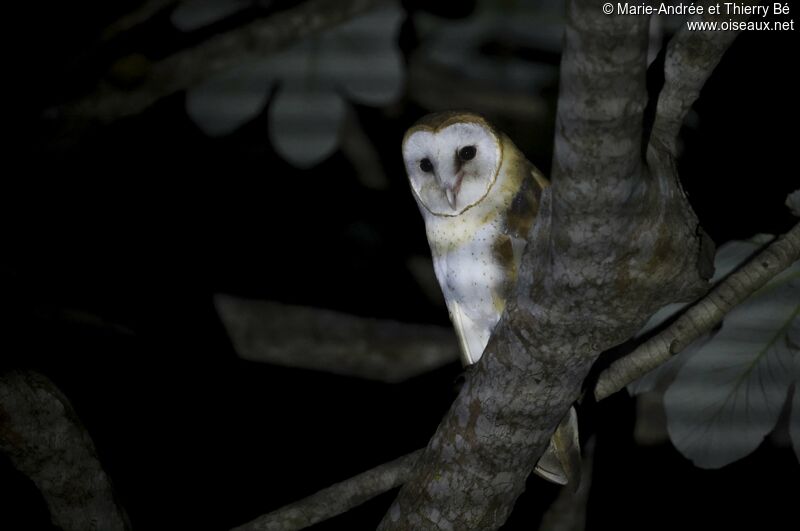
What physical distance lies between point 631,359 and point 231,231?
5.26 ft

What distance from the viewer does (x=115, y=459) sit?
2.30 meters

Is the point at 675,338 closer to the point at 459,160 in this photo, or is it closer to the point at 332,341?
the point at 459,160

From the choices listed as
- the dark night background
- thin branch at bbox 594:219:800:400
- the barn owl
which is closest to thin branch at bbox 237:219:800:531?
thin branch at bbox 594:219:800:400

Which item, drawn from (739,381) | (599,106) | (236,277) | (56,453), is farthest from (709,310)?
(236,277)

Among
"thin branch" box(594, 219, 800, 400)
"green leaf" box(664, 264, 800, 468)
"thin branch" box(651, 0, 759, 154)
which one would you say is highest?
"thin branch" box(651, 0, 759, 154)

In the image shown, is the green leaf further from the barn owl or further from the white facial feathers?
the white facial feathers

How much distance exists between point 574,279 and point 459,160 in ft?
1.62

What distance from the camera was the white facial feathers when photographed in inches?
55.8

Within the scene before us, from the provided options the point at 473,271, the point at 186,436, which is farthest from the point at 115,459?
the point at 473,271

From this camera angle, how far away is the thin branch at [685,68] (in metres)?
1.13

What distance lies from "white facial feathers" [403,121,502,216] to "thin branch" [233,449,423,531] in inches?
15.1

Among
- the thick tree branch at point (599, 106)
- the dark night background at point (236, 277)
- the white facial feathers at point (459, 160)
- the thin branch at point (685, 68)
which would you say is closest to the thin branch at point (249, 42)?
the dark night background at point (236, 277)

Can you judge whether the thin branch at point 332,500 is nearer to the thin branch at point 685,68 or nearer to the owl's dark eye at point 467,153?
the owl's dark eye at point 467,153

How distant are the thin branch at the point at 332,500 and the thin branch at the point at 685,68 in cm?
57
